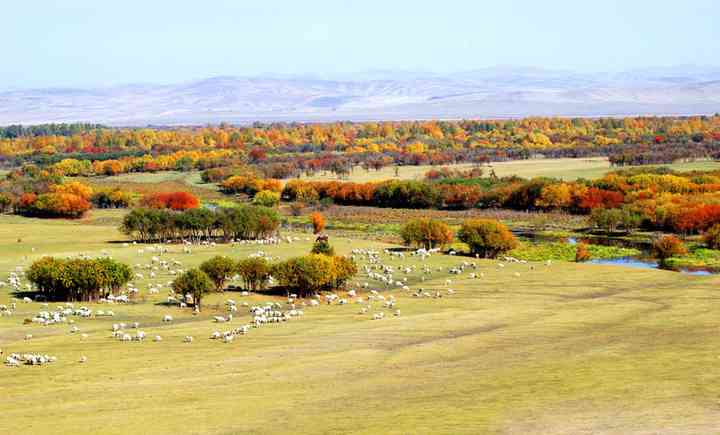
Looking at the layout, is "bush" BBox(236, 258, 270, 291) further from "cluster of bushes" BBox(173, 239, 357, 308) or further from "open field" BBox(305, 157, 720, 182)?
"open field" BBox(305, 157, 720, 182)

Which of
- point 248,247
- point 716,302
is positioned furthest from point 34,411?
point 248,247

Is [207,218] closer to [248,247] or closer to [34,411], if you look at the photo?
[248,247]

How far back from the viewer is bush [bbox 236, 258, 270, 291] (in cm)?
5606

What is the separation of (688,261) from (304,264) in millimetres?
27855

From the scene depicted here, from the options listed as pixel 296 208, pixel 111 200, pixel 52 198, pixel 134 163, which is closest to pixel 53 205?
pixel 52 198

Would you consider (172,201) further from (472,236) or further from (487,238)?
(487,238)

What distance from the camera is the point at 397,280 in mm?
60594

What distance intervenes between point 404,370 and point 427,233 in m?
39.8

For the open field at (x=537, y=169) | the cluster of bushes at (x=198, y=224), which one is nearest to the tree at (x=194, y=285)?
the cluster of bushes at (x=198, y=224)

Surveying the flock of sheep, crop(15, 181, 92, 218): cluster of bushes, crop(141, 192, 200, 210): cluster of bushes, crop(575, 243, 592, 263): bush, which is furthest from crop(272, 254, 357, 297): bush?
crop(15, 181, 92, 218): cluster of bushes

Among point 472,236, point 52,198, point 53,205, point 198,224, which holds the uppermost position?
point 52,198

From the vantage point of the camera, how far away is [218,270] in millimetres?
55312

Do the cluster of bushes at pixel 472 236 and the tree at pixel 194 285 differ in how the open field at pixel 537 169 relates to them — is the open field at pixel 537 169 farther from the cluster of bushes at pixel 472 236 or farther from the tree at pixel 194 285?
the tree at pixel 194 285

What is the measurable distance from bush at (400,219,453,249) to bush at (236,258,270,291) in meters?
19.8
